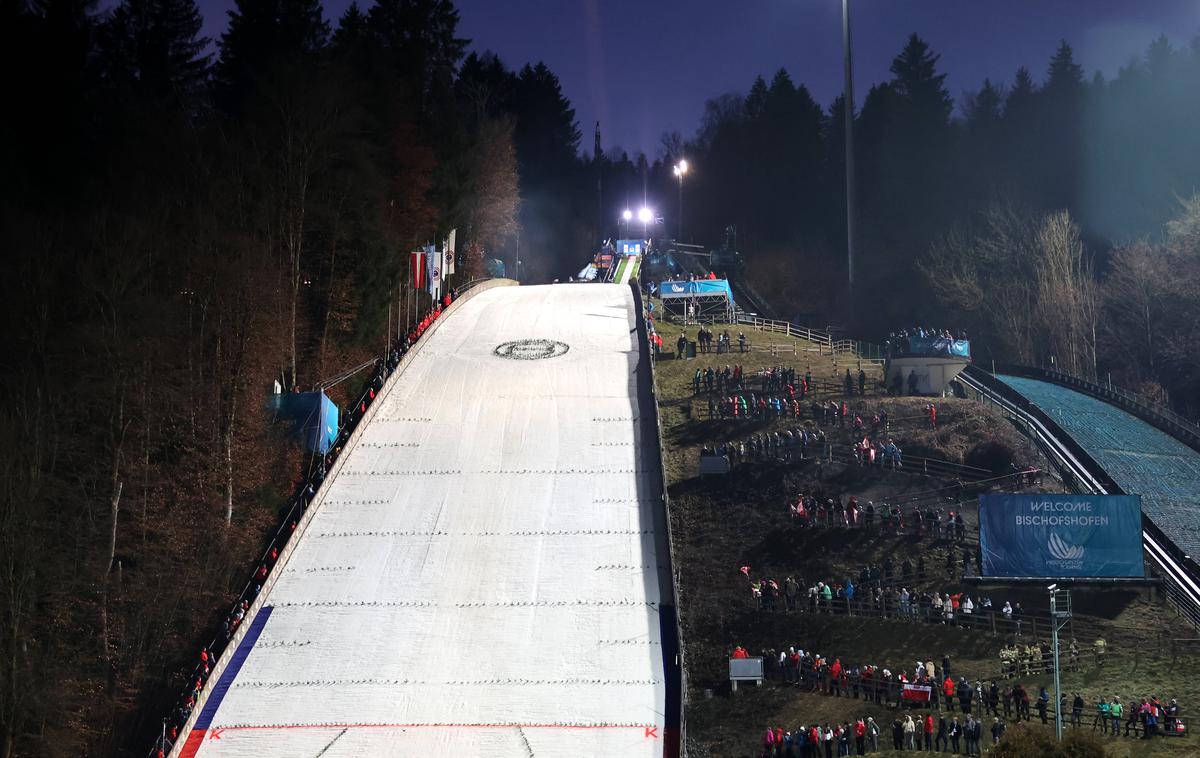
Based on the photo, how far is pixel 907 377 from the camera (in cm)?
4259

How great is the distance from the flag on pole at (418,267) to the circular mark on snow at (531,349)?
3.99m

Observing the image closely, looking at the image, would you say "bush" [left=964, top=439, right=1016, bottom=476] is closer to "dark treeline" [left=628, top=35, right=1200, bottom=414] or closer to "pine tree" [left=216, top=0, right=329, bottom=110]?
"dark treeline" [left=628, top=35, right=1200, bottom=414]

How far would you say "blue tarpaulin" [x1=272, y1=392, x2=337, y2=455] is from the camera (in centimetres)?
3641

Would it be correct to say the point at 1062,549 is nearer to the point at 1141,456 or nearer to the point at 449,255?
the point at 1141,456

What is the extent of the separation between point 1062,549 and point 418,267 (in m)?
28.0

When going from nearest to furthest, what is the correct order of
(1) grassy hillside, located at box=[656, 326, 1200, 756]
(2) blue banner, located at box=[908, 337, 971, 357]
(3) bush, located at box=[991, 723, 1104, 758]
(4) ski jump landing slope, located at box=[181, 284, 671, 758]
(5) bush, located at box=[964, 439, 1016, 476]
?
(3) bush, located at box=[991, 723, 1104, 758], (4) ski jump landing slope, located at box=[181, 284, 671, 758], (1) grassy hillside, located at box=[656, 326, 1200, 756], (5) bush, located at box=[964, 439, 1016, 476], (2) blue banner, located at box=[908, 337, 971, 357]

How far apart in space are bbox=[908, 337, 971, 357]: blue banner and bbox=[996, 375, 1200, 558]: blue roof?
342cm

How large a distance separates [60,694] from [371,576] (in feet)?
26.0

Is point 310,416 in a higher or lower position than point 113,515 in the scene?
higher

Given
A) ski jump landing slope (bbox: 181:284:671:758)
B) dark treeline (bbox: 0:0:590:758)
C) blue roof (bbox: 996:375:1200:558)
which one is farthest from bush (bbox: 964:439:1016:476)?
dark treeline (bbox: 0:0:590:758)

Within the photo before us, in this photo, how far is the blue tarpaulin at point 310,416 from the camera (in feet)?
119

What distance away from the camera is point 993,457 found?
36438 millimetres

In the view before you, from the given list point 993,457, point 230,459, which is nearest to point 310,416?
point 230,459

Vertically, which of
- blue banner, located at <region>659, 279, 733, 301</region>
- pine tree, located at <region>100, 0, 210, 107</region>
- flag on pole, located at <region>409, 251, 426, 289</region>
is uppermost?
pine tree, located at <region>100, 0, 210, 107</region>
